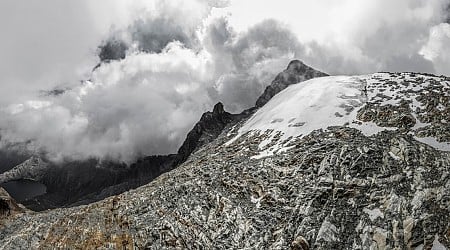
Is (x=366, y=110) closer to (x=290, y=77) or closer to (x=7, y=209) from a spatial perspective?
(x=7, y=209)

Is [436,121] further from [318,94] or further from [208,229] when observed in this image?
[208,229]

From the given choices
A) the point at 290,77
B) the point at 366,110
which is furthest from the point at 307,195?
the point at 290,77

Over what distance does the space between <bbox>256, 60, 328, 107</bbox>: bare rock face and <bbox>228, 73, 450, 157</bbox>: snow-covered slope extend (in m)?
49.5

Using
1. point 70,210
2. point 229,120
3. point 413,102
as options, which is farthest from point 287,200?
point 229,120

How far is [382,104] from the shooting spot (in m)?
78.9

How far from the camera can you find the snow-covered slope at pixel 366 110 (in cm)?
7081

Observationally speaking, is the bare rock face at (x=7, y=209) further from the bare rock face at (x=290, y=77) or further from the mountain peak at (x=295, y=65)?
the mountain peak at (x=295, y=65)

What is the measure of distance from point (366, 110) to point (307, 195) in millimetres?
26610

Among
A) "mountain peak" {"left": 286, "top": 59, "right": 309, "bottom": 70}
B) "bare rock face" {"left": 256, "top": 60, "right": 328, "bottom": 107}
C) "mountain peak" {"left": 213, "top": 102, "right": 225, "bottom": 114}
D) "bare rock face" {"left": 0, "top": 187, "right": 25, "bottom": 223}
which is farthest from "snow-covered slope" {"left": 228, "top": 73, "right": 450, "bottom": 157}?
"mountain peak" {"left": 286, "top": 59, "right": 309, "bottom": 70}

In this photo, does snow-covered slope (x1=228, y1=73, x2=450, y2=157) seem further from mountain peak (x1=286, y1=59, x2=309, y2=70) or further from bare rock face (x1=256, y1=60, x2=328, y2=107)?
mountain peak (x1=286, y1=59, x2=309, y2=70)

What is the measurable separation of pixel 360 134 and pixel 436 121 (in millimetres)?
12936

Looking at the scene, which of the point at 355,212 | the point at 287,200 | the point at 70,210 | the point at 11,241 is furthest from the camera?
the point at 70,210

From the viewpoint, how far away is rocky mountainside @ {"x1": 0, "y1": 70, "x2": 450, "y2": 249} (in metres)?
54.8

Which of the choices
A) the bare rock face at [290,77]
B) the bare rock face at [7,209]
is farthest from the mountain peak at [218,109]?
the bare rock face at [7,209]
